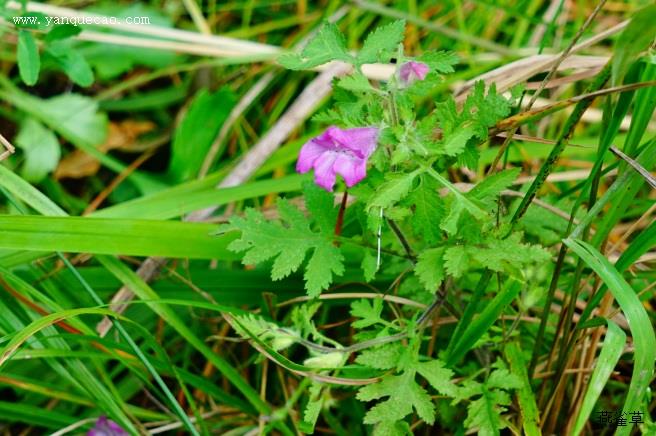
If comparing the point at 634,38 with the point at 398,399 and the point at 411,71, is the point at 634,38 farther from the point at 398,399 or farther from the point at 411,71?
the point at 398,399

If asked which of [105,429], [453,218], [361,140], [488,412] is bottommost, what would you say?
[105,429]

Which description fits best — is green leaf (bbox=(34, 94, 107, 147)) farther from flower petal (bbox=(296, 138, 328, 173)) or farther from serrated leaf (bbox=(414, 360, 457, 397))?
serrated leaf (bbox=(414, 360, 457, 397))

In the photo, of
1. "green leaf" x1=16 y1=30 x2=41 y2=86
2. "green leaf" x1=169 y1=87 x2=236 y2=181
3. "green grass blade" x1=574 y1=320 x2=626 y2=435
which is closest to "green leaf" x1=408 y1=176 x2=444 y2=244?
"green grass blade" x1=574 y1=320 x2=626 y2=435

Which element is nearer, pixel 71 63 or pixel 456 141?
pixel 456 141

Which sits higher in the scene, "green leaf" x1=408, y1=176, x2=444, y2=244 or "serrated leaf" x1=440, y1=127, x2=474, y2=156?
"serrated leaf" x1=440, y1=127, x2=474, y2=156

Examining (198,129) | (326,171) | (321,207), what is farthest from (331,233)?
(198,129)

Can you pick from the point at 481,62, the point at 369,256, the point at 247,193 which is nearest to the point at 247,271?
the point at 247,193

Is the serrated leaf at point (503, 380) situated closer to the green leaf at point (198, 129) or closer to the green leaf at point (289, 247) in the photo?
the green leaf at point (289, 247)

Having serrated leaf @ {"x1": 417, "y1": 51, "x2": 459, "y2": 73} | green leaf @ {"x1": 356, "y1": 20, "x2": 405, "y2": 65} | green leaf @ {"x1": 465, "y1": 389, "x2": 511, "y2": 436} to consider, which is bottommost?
green leaf @ {"x1": 465, "y1": 389, "x2": 511, "y2": 436}
